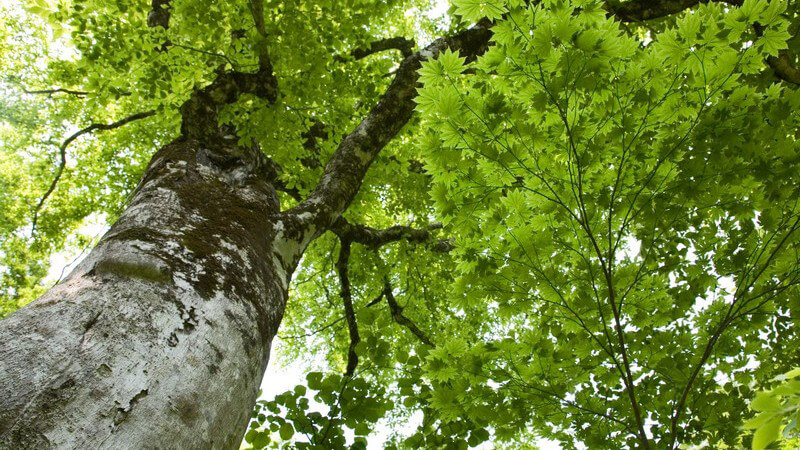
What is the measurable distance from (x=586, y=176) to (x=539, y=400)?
1335 millimetres

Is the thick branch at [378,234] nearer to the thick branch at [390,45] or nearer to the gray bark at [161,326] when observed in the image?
the thick branch at [390,45]

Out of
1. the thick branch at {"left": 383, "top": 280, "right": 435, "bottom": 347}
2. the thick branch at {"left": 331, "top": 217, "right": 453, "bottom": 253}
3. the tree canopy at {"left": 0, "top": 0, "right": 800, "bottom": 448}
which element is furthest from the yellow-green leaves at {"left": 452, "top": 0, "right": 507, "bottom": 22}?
the thick branch at {"left": 383, "top": 280, "right": 435, "bottom": 347}

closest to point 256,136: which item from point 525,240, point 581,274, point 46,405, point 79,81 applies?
point 525,240

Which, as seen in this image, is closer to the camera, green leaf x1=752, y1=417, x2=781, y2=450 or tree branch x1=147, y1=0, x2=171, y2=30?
green leaf x1=752, y1=417, x2=781, y2=450

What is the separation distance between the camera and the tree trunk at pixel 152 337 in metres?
1.14

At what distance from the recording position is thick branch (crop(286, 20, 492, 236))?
9.73ft

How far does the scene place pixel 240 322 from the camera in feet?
5.71

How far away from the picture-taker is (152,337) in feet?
4.64

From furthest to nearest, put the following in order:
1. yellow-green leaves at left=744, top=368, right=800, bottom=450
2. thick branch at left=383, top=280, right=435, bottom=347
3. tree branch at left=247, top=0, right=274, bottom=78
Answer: thick branch at left=383, top=280, right=435, bottom=347
tree branch at left=247, top=0, right=274, bottom=78
yellow-green leaves at left=744, top=368, right=800, bottom=450

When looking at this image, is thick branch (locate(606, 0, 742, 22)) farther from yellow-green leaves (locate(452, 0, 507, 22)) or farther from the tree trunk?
the tree trunk

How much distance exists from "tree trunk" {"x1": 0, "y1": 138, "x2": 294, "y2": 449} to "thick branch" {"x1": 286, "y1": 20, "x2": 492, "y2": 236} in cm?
64

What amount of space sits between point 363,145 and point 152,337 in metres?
2.39

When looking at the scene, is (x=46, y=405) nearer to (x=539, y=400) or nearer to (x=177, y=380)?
(x=177, y=380)

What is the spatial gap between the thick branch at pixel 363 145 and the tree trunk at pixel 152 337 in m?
0.64
